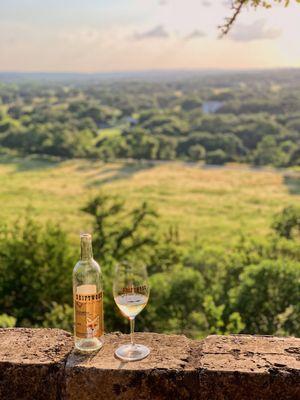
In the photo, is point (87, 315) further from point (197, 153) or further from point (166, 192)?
point (197, 153)

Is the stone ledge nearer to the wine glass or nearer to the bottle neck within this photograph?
the wine glass

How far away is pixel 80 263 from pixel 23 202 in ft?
181

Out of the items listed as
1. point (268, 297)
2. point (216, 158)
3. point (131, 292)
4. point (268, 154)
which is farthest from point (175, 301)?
point (268, 154)

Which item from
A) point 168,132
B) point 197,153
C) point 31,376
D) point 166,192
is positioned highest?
point 31,376

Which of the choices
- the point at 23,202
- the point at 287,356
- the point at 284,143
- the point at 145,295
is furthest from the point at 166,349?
the point at 284,143

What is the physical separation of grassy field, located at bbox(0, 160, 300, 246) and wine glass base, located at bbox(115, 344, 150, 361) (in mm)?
39673

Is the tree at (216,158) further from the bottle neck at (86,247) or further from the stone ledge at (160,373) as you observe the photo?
the stone ledge at (160,373)

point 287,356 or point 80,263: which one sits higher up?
point 80,263

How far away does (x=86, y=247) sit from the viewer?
3.04m

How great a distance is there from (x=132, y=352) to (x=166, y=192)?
57983mm

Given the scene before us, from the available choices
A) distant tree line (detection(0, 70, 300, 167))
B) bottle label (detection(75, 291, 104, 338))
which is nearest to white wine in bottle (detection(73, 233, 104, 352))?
bottle label (detection(75, 291, 104, 338))

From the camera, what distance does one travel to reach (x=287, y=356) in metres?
2.87

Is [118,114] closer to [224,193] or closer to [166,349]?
[224,193]

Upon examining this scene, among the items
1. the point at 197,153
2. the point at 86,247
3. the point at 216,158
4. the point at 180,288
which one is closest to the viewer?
the point at 86,247
